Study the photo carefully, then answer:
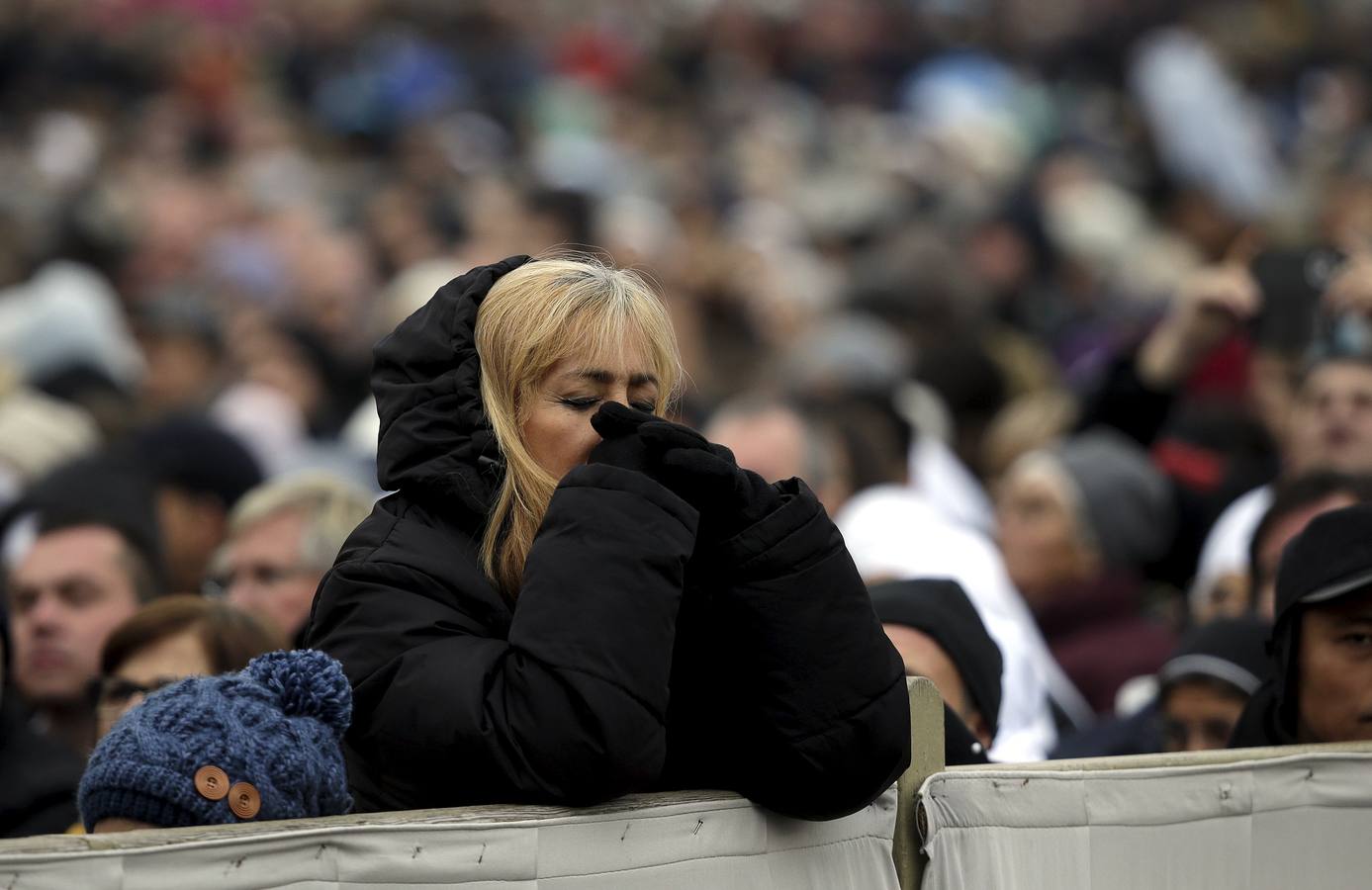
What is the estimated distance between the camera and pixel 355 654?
260 cm

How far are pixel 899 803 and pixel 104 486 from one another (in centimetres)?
391

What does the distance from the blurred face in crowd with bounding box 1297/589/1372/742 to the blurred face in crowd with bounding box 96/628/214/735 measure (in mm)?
2203

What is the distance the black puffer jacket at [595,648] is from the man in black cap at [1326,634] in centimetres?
126

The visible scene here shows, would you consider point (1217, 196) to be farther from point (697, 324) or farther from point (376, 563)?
point (376, 563)

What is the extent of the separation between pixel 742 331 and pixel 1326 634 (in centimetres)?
887

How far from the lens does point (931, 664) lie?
3824mm

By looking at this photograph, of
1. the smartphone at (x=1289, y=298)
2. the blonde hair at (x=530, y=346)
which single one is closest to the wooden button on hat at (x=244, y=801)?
the blonde hair at (x=530, y=346)

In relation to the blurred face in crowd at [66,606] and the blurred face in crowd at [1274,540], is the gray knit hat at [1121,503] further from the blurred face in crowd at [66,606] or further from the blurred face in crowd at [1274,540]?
the blurred face in crowd at [66,606]

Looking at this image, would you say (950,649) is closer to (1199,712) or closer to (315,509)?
(1199,712)

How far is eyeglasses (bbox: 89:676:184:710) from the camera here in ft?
13.4

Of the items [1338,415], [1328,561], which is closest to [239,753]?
[1328,561]

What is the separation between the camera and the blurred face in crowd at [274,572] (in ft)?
17.6

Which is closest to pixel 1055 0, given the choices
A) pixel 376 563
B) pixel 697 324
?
pixel 697 324

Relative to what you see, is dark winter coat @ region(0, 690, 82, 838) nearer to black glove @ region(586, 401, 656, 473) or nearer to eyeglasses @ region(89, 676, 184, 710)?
eyeglasses @ region(89, 676, 184, 710)
